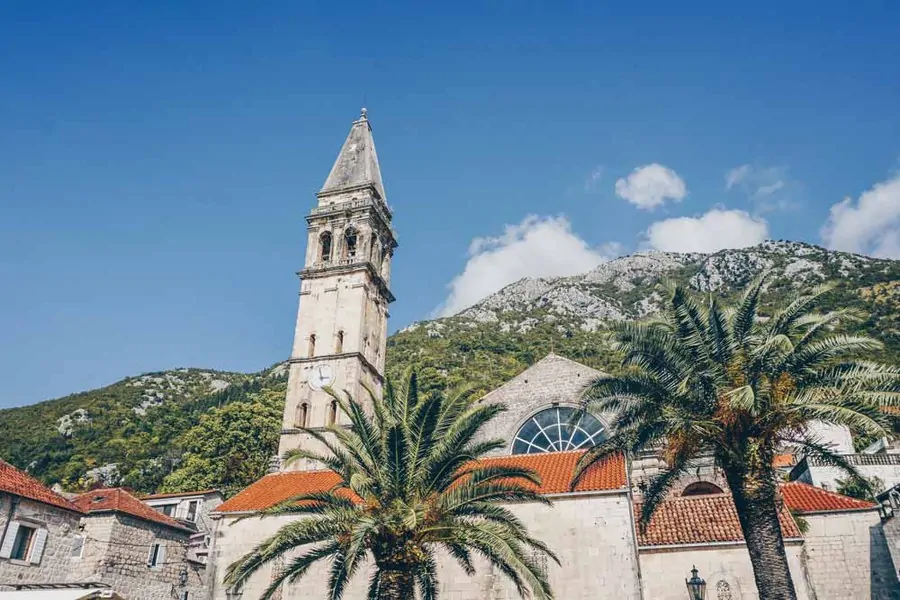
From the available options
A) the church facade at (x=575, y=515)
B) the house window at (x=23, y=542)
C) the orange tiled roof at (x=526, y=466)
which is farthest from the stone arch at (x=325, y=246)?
the house window at (x=23, y=542)

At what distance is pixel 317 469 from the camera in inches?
1209

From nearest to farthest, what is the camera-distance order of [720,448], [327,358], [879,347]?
[879,347]
[720,448]
[327,358]

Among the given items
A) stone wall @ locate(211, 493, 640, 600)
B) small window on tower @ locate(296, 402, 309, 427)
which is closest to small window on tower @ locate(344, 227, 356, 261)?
small window on tower @ locate(296, 402, 309, 427)

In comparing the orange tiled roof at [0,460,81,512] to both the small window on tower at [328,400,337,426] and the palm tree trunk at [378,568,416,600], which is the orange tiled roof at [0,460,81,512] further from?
the palm tree trunk at [378,568,416,600]

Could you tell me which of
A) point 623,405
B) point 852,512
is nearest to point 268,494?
point 623,405

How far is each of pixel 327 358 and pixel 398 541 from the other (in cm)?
1861

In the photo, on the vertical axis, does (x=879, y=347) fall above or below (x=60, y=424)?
below

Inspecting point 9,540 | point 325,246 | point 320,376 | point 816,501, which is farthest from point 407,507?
point 325,246

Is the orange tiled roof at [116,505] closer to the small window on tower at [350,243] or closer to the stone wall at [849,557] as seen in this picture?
the small window on tower at [350,243]

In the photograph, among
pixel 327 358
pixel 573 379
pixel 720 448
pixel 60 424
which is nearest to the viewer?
pixel 720 448

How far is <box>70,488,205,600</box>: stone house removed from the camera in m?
24.1

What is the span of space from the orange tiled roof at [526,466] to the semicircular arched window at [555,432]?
61.9 inches

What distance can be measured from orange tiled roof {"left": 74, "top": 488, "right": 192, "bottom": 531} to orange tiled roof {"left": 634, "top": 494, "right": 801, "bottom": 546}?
1887 centimetres

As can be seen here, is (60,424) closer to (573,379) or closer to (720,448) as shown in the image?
(573,379)
